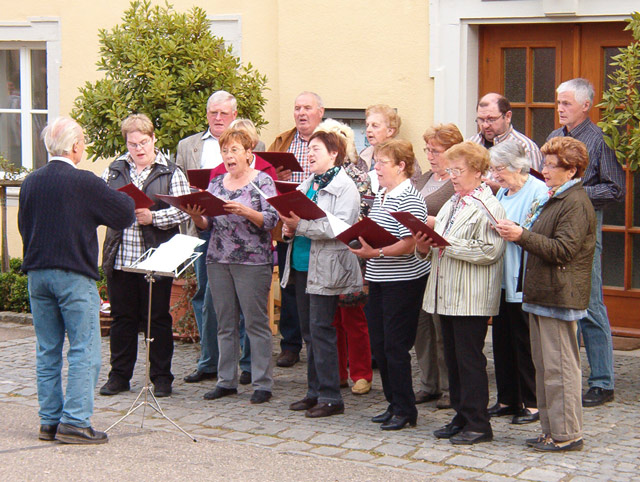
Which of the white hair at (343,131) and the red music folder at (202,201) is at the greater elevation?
the white hair at (343,131)

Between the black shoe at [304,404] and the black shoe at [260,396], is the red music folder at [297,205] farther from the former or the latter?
the black shoe at [260,396]

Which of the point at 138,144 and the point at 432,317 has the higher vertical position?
the point at 138,144

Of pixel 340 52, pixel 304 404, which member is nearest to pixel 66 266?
pixel 304 404

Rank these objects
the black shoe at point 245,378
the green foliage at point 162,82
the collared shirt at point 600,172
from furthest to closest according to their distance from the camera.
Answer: the green foliage at point 162,82 → the black shoe at point 245,378 → the collared shirt at point 600,172

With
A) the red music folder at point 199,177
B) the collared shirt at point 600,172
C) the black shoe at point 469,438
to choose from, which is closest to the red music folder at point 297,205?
the red music folder at point 199,177

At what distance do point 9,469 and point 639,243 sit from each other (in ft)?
17.8

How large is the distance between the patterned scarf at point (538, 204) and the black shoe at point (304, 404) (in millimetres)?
1846

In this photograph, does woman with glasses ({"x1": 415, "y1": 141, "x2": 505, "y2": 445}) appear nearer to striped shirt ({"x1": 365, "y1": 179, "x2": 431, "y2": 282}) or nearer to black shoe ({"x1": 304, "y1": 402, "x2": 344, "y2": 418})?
striped shirt ({"x1": 365, "y1": 179, "x2": 431, "y2": 282})

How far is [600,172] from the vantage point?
693cm

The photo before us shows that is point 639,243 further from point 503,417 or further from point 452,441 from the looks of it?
point 452,441

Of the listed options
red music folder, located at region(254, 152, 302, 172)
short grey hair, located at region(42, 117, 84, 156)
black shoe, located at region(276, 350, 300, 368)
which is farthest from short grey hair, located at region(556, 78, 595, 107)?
short grey hair, located at region(42, 117, 84, 156)

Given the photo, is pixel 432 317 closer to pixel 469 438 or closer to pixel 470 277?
pixel 470 277

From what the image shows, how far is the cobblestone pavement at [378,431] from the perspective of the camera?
5672 millimetres

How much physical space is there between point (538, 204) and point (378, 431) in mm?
1663
